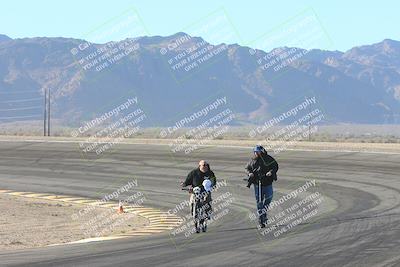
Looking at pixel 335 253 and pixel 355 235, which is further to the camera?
pixel 355 235

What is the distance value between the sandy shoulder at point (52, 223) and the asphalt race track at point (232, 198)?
194 cm

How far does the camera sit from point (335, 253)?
12.3 m

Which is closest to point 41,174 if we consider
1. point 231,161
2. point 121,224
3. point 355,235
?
point 231,161

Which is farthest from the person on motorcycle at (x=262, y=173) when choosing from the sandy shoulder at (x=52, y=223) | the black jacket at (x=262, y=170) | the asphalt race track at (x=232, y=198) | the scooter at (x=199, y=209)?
the sandy shoulder at (x=52, y=223)

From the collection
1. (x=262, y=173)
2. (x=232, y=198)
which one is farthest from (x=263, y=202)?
(x=232, y=198)

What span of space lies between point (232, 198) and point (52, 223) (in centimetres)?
689

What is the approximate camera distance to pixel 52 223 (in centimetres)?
1998

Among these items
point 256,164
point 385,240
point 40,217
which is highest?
point 40,217

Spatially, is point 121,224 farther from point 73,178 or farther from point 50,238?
point 73,178

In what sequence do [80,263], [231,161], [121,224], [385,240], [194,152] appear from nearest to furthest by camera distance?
1. [80,263]
2. [385,240]
3. [121,224]
4. [231,161]
5. [194,152]

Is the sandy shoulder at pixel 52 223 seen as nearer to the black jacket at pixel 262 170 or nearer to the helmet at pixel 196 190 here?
the helmet at pixel 196 190

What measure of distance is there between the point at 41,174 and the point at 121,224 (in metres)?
15.9

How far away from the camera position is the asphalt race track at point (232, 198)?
1205 centimetres

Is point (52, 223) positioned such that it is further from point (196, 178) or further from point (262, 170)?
point (262, 170)
